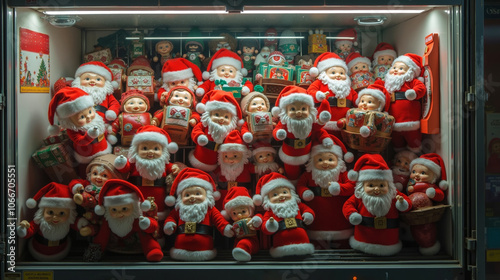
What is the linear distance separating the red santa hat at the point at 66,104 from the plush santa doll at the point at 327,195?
142cm

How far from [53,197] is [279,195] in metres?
1.31

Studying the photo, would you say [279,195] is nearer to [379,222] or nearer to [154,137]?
[379,222]

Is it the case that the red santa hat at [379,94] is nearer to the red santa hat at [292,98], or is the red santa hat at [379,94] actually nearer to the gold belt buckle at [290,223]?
the red santa hat at [292,98]

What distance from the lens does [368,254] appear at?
8.70 ft

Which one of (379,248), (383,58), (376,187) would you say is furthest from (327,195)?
(383,58)

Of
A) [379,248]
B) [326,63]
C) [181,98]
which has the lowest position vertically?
[379,248]

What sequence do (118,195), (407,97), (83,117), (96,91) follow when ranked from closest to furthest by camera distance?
1. (118,195)
2. (83,117)
3. (407,97)
4. (96,91)

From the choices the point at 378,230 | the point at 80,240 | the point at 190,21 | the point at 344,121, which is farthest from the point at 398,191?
the point at 80,240

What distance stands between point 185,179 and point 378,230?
1170mm

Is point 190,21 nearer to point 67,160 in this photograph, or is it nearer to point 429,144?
point 67,160

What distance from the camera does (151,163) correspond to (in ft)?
8.91

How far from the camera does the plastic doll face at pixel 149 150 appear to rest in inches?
107

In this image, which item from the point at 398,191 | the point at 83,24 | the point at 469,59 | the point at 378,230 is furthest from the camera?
the point at 83,24

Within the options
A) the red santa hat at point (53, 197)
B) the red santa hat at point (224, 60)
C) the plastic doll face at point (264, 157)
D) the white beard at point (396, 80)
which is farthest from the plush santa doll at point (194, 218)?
the white beard at point (396, 80)
